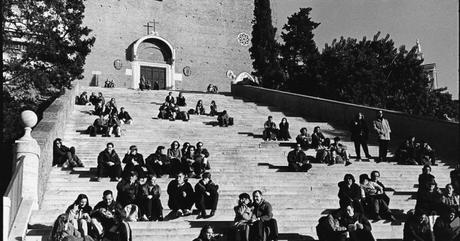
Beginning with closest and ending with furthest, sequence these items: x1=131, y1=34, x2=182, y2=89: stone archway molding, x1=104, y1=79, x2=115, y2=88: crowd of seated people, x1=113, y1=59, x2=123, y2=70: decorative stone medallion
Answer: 1. x1=104, y1=79, x2=115, y2=88: crowd of seated people
2. x1=113, y1=59, x2=123, y2=70: decorative stone medallion
3. x1=131, y1=34, x2=182, y2=89: stone archway molding

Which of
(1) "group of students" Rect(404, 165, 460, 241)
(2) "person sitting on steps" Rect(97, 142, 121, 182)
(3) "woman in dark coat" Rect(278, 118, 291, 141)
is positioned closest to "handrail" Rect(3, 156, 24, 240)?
(2) "person sitting on steps" Rect(97, 142, 121, 182)

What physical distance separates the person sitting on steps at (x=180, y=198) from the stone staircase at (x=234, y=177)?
0.20 meters

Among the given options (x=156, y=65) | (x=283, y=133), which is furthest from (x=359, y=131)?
(x=156, y=65)

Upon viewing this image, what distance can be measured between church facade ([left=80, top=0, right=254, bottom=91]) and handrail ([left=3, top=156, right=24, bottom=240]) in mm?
22285

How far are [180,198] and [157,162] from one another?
2.29 m

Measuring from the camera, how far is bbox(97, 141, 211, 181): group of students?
40.9ft

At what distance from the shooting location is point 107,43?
33.4m

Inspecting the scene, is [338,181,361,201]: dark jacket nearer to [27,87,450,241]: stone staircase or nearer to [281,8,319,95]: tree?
[27,87,450,241]: stone staircase

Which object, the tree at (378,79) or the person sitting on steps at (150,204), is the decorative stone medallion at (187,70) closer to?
the tree at (378,79)

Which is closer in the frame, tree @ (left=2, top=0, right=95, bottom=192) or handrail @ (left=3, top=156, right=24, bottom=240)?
A: handrail @ (left=3, top=156, right=24, bottom=240)

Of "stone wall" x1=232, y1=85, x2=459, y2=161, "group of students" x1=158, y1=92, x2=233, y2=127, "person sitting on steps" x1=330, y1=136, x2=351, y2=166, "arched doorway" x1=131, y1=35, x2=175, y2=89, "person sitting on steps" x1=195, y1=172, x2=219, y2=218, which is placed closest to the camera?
"person sitting on steps" x1=195, y1=172, x2=219, y2=218

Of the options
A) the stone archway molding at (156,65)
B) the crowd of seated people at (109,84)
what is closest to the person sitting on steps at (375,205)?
the crowd of seated people at (109,84)

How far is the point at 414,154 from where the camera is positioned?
15461 mm

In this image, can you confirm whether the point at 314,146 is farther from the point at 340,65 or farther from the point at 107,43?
the point at 107,43
